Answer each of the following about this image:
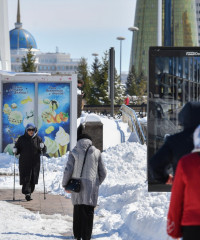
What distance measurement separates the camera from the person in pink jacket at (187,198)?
3.57 m

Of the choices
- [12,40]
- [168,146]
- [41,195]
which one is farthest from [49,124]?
[12,40]

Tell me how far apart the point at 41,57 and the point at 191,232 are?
616ft

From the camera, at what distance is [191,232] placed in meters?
3.63

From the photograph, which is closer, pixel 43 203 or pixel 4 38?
pixel 43 203

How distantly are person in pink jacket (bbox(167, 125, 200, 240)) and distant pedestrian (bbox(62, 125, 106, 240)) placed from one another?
324cm

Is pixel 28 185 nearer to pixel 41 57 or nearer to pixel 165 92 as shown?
pixel 165 92

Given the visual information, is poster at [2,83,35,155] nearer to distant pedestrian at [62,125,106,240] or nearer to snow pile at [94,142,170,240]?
snow pile at [94,142,170,240]

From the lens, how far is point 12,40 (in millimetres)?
165625

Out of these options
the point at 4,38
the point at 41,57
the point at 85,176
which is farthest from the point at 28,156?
the point at 41,57

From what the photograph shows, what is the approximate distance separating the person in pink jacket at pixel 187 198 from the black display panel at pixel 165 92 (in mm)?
3900

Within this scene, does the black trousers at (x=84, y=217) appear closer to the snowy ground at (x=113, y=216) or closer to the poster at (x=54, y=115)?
the snowy ground at (x=113, y=216)

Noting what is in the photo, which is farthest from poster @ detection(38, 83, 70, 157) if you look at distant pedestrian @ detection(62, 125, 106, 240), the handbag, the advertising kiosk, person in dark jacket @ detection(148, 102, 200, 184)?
person in dark jacket @ detection(148, 102, 200, 184)

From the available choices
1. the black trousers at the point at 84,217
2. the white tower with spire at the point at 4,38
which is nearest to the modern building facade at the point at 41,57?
the white tower with spire at the point at 4,38

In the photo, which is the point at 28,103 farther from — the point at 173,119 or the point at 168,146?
the point at 168,146
